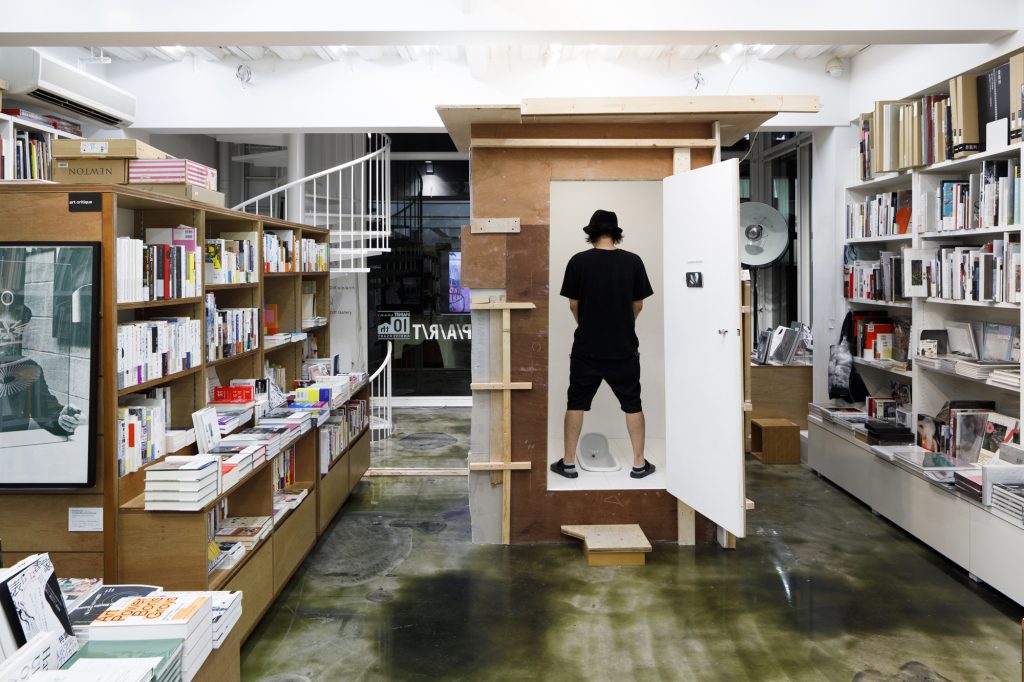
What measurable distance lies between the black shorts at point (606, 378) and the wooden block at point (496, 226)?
921mm

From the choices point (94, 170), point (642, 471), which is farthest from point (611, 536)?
point (94, 170)

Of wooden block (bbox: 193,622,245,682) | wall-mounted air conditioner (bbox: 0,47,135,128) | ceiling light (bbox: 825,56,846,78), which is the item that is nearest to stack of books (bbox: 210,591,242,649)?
wooden block (bbox: 193,622,245,682)

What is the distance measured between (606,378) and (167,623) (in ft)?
10.1

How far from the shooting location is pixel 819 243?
635 cm

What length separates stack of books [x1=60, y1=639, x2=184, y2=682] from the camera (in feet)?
5.98

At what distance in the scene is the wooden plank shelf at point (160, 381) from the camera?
9.29ft

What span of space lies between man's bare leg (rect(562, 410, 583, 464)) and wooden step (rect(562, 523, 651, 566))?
1.88 ft

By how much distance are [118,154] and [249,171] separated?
570 centimetres

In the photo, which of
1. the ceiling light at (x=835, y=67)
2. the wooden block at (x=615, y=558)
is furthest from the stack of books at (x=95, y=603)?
the ceiling light at (x=835, y=67)

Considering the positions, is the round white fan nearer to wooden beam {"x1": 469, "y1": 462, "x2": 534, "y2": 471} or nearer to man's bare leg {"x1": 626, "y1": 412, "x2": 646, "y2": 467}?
man's bare leg {"x1": 626, "y1": 412, "x2": 646, "y2": 467}

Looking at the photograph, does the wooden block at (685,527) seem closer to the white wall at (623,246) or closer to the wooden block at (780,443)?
the white wall at (623,246)

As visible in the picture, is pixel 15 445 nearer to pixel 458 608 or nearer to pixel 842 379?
pixel 458 608

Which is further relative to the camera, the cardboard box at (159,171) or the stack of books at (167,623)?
the cardboard box at (159,171)

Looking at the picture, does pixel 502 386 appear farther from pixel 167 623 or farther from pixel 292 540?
pixel 167 623
